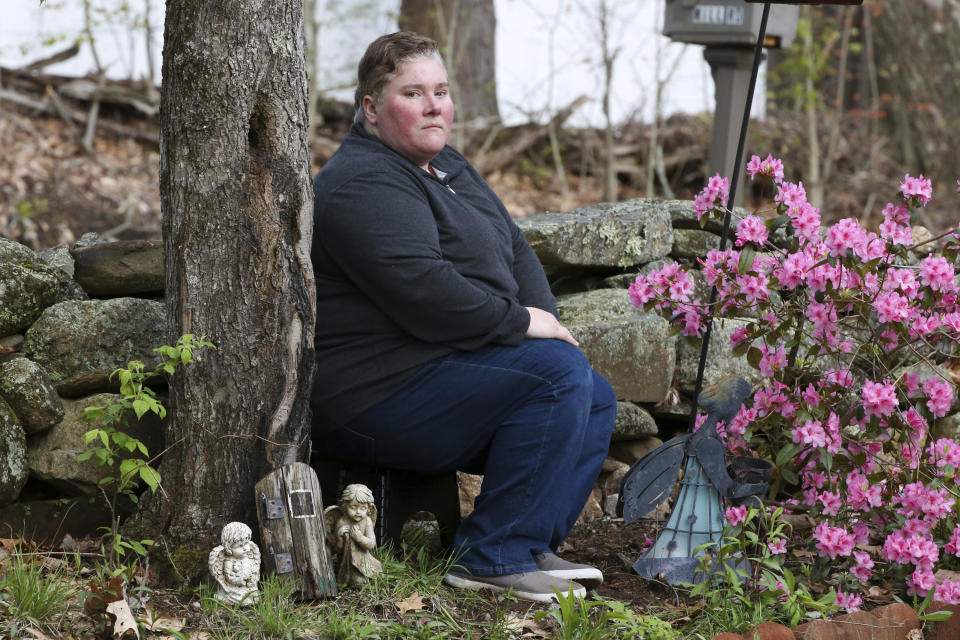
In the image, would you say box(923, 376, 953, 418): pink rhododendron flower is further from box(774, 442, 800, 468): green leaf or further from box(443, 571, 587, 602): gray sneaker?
box(443, 571, 587, 602): gray sneaker

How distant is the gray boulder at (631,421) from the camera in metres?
4.04

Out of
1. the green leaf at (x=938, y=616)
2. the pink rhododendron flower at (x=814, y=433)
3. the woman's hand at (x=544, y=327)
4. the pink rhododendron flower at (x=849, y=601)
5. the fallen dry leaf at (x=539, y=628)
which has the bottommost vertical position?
the fallen dry leaf at (x=539, y=628)

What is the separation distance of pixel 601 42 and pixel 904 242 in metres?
4.38

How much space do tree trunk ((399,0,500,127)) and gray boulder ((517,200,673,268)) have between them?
3552 mm

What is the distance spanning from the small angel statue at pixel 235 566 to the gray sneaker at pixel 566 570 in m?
0.87

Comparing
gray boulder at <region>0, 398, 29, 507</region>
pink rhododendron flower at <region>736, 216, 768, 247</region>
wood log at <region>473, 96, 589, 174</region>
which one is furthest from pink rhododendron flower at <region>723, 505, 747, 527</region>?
wood log at <region>473, 96, 589, 174</region>

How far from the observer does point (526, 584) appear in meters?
2.97

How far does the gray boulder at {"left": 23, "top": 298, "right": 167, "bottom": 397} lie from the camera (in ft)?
10.9

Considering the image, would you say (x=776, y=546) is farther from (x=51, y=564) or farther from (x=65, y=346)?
(x=65, y=346)

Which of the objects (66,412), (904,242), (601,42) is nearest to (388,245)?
(66,412)

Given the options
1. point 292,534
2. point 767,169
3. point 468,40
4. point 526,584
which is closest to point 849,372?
point 767,169

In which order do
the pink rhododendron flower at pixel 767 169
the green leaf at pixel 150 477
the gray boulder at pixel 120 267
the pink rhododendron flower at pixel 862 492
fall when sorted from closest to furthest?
the green leaf at pixel 150 477
the pink rhododendron flower at pixel 862 492
the pink rhododendron flower at pixel 767 169
the gray boulder at pixel 120 267

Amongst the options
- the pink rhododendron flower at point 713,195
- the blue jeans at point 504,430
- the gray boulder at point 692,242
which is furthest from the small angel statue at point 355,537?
the gray boulder at point 692,242

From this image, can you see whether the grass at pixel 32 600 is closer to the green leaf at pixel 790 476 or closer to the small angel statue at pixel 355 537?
the small angel statue at pixel 355 537
